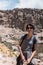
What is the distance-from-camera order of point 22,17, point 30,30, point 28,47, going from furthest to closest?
point 22,17 → point 30,30 → point 28,47

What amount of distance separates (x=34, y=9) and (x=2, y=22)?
18394mm

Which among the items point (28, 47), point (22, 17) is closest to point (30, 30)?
point (28, 47)

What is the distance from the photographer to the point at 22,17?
95.2 m

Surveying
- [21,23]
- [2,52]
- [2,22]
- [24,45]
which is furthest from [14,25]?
[24,45]

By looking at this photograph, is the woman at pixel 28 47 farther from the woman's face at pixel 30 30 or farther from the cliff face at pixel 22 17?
the cliff face at pixel 22 17

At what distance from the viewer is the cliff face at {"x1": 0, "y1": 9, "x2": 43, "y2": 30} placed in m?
91.4

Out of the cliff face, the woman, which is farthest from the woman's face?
the cliff face

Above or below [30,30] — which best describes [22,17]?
below

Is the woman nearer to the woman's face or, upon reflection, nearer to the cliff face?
the woman's face

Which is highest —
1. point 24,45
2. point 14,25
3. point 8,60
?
point 24,45

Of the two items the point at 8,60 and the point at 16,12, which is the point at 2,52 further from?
the point at 16,12

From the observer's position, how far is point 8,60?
43.1ft

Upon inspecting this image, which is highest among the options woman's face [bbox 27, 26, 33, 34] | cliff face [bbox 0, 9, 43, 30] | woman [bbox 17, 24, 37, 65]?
woman's face [bbox 27, 26, 33, 34]

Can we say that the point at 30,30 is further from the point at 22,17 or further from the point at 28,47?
the point at 22,17
